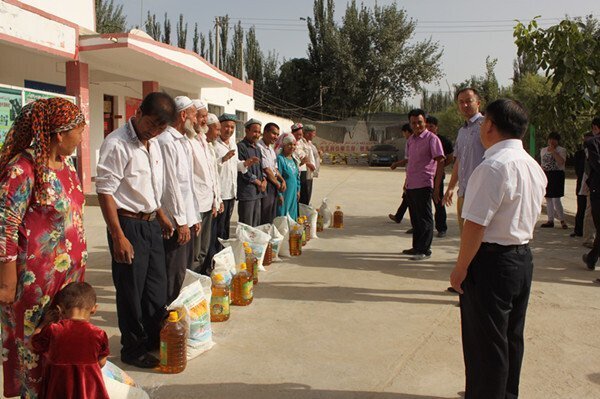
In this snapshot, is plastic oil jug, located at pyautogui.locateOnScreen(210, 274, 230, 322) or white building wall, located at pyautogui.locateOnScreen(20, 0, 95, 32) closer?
plastic oil jug, located at pyautogui.locateOnScreen(210, 274, 230, 322)

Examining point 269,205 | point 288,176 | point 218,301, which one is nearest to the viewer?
point 218,301

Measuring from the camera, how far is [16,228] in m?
2.26

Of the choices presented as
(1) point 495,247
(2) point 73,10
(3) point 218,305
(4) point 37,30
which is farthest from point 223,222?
(2) point 73,10

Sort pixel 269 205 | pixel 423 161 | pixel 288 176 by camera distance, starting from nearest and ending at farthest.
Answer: pixel 423 161 < pixel 269 205 < pixel 288 176

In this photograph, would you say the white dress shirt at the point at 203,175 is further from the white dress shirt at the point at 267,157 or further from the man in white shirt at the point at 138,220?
the white dress shirt at the point at 267,157

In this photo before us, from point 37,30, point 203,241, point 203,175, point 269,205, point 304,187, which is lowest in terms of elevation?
point 203,241

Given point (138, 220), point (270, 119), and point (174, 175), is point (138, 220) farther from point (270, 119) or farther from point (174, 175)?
point (270, 119)

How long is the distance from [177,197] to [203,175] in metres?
1.20

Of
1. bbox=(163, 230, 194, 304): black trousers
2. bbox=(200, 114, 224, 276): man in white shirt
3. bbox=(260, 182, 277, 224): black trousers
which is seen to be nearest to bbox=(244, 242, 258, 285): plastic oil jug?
bbox=(200, 114, 224, 276): man in white shirt

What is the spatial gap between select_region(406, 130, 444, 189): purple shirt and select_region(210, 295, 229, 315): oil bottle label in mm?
3126

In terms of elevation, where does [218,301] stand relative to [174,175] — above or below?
below

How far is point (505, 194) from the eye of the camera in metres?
2.40

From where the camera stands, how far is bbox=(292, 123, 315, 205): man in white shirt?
850 cm

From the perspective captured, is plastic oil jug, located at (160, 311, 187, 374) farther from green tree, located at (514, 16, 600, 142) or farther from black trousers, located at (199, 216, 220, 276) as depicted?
green tree, located at (514, 16, 600, 142)
